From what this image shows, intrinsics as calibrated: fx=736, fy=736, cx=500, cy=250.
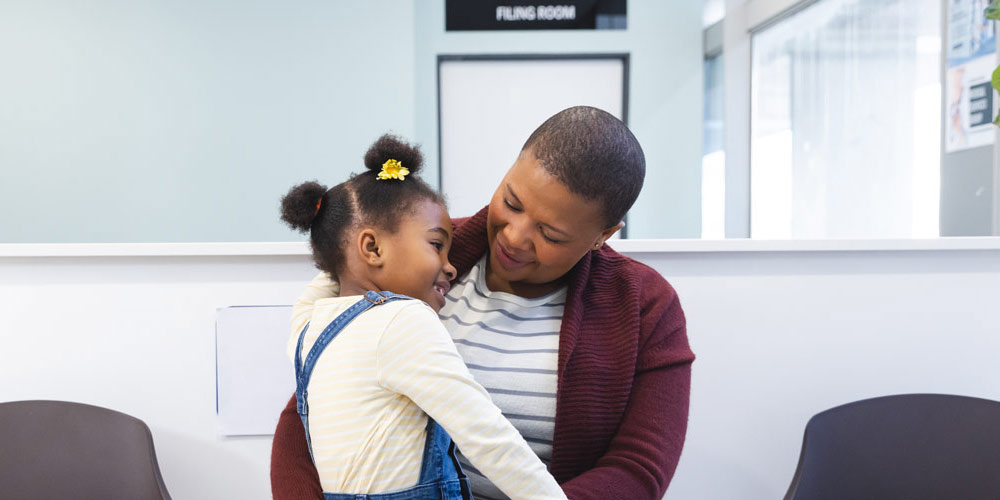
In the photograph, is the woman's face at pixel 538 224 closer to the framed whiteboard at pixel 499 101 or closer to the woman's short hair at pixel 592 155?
the woman's short hair at pixel 592 155

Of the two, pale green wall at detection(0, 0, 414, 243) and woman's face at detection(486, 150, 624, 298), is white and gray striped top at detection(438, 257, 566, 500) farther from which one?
pale green wall at detection(0, 0, 414, 243)

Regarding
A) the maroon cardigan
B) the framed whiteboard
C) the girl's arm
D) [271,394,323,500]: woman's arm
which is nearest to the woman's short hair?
the maroon cardigan

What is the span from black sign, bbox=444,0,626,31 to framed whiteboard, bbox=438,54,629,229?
0.18 metres

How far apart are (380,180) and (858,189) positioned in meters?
2.84

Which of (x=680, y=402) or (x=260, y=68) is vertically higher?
(x=260, y=68)

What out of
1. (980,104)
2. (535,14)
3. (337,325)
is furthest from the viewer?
(535,14)

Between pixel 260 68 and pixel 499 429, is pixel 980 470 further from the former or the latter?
pixel 260 68

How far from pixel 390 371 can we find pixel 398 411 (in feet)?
0.22

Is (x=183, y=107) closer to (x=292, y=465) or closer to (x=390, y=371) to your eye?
(x=292, y=465)

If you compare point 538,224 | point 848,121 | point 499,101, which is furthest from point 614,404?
point 499,101

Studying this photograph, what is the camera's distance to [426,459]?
102 cm

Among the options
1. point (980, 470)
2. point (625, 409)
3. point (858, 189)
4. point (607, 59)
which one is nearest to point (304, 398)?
point (625, 409)

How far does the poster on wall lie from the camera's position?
91.5 inches

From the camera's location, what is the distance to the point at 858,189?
3365 mm
